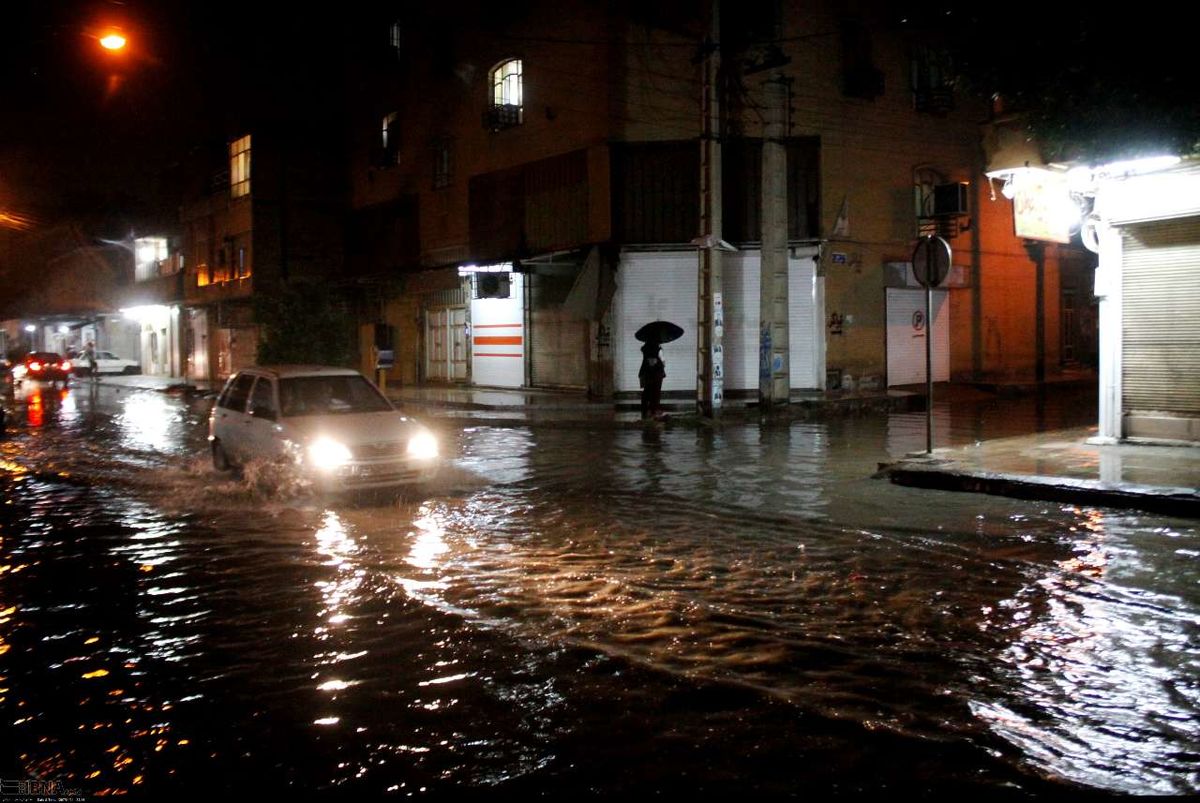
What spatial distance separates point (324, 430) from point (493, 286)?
710 inches

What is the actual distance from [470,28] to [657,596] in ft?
87.1

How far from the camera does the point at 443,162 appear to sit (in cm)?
3228

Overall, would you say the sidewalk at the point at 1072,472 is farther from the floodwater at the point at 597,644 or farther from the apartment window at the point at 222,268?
the apartment window at the point at 222,268

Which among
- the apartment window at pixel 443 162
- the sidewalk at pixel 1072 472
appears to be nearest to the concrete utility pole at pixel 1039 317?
the sidewalk at pixel 1072 472

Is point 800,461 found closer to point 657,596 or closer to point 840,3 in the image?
point 657,596

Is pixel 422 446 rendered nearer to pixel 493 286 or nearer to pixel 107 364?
pixel 493 286

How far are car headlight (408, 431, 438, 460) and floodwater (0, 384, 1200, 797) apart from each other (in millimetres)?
532

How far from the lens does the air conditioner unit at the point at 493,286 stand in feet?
94.1

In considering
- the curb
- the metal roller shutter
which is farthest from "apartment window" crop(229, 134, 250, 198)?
the metal roller shutter

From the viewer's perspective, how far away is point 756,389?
2541 centimetres

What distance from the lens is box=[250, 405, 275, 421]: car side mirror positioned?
459 inches

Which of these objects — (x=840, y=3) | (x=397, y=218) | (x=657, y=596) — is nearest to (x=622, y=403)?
(x=840, y=3)

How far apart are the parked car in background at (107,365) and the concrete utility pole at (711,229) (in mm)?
38290

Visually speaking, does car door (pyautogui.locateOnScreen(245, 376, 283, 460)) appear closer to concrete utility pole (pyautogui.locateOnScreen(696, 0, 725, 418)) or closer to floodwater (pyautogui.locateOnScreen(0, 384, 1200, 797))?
floodwater (pyautogui.locateOnScreen(0, 384, 1200, 797))
